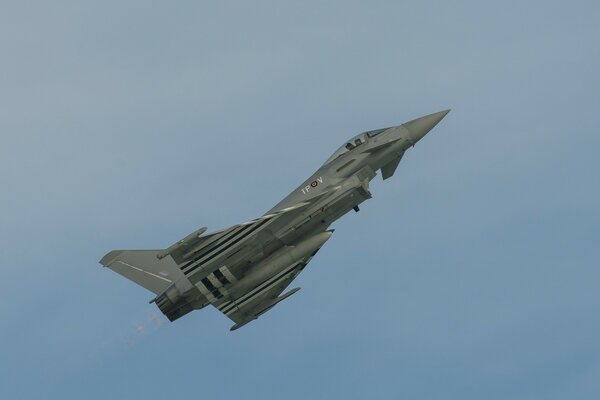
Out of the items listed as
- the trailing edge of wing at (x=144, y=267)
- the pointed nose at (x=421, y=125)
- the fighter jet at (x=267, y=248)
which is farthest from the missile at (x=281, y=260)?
the pointed nose at (x=421, y=125)

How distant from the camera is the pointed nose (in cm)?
5031

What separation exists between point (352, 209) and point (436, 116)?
5977 mm

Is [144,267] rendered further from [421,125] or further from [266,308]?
[421,125]

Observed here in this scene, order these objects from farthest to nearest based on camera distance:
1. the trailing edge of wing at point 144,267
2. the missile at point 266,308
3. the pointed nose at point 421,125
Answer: the missile at point 266,308 → the trailing edge of wing at point 144,267 → the pointed nose at point 421,125

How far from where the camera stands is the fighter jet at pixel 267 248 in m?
48.3

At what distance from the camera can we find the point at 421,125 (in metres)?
50.3

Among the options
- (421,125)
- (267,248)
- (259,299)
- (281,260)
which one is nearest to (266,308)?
(259,299)

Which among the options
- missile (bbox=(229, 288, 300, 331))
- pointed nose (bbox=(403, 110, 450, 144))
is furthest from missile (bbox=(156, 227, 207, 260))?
pointed nose (bbox=(403, 110, 450, 144))

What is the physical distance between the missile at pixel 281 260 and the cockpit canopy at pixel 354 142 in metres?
3.72

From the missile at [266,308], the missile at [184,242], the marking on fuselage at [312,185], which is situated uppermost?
the missile at [184,242]

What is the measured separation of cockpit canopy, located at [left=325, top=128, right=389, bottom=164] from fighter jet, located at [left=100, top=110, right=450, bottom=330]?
14 millimetres

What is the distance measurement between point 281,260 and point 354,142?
21.7ft

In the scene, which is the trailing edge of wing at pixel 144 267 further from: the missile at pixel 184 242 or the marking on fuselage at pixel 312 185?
the marking on fuselage at pixel 312 185

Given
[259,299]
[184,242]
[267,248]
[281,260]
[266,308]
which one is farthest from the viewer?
[266,308]
